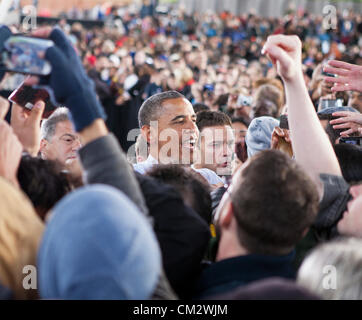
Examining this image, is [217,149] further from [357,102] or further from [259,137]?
[357,102]

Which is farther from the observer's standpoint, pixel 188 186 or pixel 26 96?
pixel 26 96

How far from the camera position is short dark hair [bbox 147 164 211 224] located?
6.32ft

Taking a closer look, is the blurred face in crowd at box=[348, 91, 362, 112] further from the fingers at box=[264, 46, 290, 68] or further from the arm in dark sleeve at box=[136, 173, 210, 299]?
the arm in dark sleeve at box=[136, 173, 210, 299]

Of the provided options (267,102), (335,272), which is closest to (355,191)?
(335,272)

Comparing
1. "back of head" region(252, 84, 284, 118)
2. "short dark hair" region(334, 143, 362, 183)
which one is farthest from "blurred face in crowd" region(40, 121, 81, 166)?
"back of head" region(252, 84, 284, 118)

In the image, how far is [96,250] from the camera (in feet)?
3.50

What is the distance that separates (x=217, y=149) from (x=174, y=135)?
0.39 meters

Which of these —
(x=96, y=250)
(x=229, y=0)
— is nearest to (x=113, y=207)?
(x=96, y=250)

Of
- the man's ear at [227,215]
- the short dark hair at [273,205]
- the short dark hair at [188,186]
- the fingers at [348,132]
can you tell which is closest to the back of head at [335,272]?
the short dark hair at [273,205]

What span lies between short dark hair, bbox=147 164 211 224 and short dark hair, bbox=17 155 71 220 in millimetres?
325

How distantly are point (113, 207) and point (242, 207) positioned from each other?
525 millimetres

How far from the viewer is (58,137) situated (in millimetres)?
3455

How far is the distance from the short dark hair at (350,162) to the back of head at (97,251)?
4.62 feet

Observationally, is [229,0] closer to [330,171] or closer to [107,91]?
[107,91]
